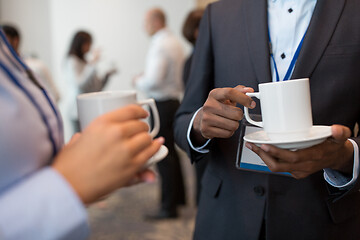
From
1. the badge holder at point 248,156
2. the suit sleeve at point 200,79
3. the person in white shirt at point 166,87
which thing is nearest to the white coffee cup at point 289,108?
the badge holder at point 248,156

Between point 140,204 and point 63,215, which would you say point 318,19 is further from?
point 140,204

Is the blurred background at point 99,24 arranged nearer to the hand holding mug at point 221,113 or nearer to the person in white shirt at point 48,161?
the hand holding mug at point 221,113

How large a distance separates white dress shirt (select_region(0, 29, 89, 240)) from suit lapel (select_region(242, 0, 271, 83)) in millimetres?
629

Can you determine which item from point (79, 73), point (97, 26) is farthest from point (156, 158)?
point (97, 26)

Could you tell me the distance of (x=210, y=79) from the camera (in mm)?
1091

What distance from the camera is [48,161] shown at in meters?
0.50

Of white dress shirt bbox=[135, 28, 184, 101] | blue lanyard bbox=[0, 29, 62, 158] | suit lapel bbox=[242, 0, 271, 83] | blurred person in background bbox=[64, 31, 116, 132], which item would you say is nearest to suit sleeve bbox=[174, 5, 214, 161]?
suit lapel bbox=[242, 0, 271, 83]

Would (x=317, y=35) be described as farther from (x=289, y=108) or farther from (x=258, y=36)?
(x=289, y=108)

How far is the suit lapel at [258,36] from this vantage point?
3.06 feet

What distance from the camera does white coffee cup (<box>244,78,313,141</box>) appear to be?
26.5 inches

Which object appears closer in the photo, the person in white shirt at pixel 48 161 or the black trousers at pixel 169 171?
the person in white shirt at pixel 48 161

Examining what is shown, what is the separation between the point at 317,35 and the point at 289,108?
32 cm

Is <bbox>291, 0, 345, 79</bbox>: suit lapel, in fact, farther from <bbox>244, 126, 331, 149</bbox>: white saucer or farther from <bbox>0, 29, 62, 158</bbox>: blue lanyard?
<bbox>0, 29, 62, 158</bbox>: blue lanyard

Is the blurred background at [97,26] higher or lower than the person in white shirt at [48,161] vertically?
higher
